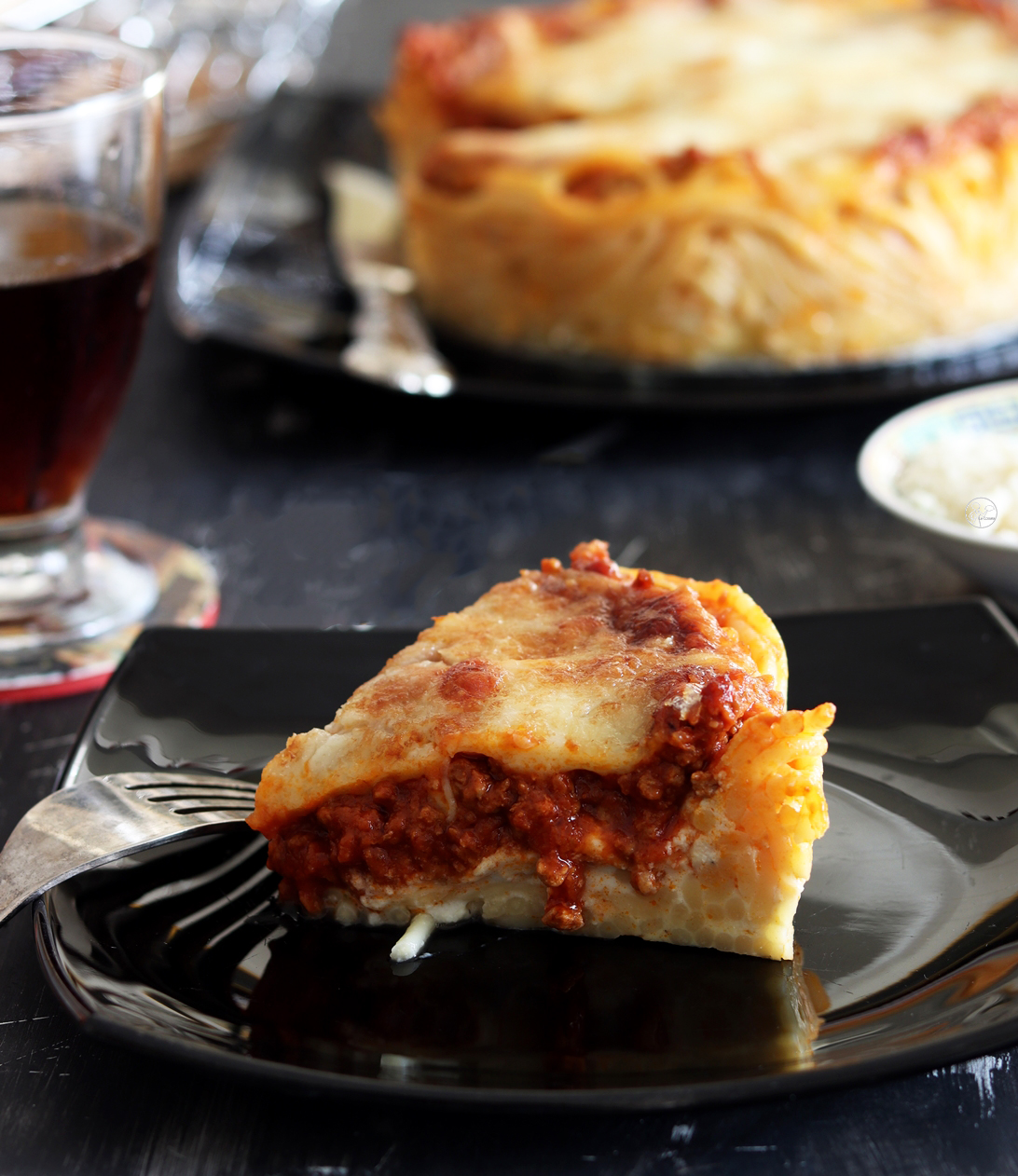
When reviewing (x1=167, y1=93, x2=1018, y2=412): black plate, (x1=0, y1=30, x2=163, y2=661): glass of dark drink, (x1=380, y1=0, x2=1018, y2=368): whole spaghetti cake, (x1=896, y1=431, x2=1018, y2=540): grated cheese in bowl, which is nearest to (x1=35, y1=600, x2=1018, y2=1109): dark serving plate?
(x1=896, y1=431, x2=1018, y2=540): grated cheese in bowl

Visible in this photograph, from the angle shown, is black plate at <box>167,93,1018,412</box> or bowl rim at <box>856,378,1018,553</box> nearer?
bowl rim at <box>856,378,1018,553</box>

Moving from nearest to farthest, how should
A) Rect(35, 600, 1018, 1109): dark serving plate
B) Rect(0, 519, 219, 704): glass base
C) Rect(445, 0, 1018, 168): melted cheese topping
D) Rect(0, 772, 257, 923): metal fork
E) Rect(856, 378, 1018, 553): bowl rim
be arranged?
1. Rect(35, 600, 1018, 1109): dark serving plate
2. Rect(0, 772, 257, 923): metal fork
3. Rect(856, 378, 1018, 553): bowl rim
4. Rect(0, 519, 219, 704): glass base
5. Rect(445, 0, 1018, 168): melted cheese topping

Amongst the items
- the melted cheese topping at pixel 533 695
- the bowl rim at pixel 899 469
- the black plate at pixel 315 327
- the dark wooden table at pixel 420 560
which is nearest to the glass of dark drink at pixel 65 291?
the dark wooden table at pixel 420 560

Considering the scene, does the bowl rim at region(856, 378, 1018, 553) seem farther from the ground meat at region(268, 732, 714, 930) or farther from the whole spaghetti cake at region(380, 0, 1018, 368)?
the ground meat at region(268, 732, 714, 930)

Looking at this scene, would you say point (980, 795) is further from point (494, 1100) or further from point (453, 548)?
point (453, 548)

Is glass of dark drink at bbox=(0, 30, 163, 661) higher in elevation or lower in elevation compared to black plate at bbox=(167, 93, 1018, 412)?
higher

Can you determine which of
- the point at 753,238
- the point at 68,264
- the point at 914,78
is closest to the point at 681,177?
the point at 753,238
